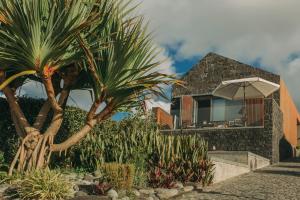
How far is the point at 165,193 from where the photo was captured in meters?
10.8

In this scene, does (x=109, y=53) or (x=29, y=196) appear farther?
(x=109, y=53)

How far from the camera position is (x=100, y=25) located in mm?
10875

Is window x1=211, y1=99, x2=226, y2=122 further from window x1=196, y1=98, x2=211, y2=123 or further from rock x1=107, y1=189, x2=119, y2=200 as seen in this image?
rock x1=107, y1=189, x2=119, y2=200

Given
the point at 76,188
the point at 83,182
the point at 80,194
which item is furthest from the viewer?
the point at 83,182

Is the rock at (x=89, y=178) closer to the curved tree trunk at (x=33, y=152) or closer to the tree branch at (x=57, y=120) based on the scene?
the curved tree trunk at (x=33, y=152)

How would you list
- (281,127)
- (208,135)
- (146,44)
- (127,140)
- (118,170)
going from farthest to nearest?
1. (281,127)
2. (208,135)
3. (127,140)
4. (146,44)
5. (118,170)

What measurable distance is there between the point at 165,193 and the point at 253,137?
13092 mm

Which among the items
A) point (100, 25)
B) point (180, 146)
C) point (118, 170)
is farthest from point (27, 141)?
point (180, 146)

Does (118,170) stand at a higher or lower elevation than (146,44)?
lower

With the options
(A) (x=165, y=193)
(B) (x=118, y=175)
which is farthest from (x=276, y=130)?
(B) (x=118, y=175)

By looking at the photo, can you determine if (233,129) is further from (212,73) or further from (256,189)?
(256,189)

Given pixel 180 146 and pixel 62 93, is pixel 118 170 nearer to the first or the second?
pixel 62 93

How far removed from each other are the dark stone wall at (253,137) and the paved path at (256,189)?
531cm

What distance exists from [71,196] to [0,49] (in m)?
3.41
